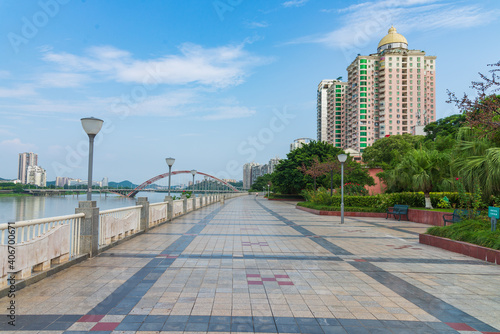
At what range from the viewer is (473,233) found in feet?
27.2

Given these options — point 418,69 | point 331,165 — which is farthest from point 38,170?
A: point 418,69

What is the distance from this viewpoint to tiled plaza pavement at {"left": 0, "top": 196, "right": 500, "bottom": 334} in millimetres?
3762

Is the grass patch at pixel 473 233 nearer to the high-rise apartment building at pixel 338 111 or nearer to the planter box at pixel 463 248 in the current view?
the planter box at pixel 463 248

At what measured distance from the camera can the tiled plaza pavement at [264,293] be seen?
376cm

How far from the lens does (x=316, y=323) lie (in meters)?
3.80

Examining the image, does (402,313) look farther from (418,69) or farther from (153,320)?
(418,69)

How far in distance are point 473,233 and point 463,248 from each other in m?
0.50

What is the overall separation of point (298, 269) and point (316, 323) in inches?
103

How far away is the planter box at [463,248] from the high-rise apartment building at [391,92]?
94.3 meters

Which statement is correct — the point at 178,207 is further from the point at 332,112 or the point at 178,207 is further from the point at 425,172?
the point at 332,112

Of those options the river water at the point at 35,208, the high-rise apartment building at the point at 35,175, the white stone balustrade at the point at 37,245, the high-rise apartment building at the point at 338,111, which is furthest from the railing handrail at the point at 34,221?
the high-rise apartment building at the point at 338,111

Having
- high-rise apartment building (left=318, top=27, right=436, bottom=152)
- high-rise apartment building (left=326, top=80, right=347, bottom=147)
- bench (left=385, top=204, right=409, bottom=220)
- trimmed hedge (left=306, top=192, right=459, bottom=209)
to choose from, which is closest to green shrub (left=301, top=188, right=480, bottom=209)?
trimmed hedge (left=306, top=192, right=459, bottom=209)

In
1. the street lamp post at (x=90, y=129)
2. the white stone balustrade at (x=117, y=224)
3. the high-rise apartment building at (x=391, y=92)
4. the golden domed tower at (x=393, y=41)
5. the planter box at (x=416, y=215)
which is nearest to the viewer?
the street lamp post at (x=90, y=129)

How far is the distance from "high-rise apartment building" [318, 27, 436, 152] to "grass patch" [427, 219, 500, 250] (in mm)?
94428
